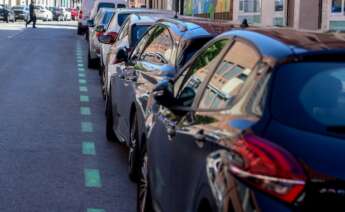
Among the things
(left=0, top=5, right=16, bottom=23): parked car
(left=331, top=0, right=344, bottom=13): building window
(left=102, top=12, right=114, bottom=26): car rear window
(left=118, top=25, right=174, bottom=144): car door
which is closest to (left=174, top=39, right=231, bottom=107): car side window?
(left=118, top=25, right=174, bottom=144): car door

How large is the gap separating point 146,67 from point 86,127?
12.1 feet

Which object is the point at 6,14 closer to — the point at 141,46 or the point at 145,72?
the point at 141,46

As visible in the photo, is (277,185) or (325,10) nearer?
(277,185)

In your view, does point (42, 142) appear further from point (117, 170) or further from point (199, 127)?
point (199, 127)

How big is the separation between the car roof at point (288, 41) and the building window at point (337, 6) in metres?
12.3

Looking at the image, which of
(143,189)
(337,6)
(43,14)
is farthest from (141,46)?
(43,14)

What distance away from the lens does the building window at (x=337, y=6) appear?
16.8m

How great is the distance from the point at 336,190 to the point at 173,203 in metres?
1.63

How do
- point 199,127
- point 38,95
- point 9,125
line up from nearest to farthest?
point 199,127 → point 9,125 → point 38,95

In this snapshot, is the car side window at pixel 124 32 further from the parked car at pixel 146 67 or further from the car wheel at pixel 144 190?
the car wheel at pixel 144 190

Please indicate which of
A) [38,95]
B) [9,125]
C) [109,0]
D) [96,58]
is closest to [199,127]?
[9,125]

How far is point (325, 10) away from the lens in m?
17.5

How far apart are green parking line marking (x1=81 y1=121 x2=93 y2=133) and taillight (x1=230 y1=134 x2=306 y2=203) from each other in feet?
25.6

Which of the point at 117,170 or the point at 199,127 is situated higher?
the point at 199,127
